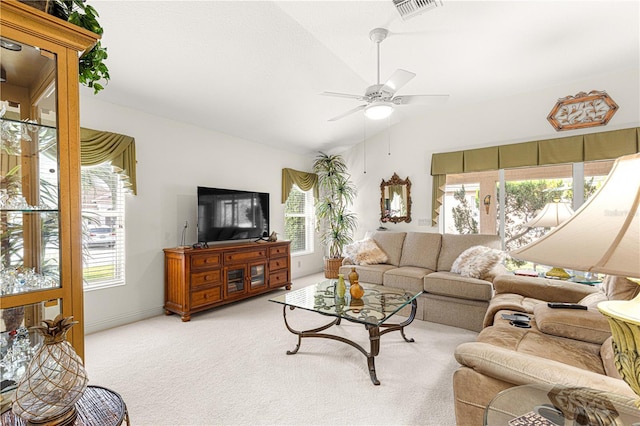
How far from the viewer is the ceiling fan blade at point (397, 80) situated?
2.44 metres

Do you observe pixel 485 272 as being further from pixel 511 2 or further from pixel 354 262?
pixel 511 2

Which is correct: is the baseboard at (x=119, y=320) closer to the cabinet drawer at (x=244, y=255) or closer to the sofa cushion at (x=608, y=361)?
the cabinet drawer at (x=244, y=255)

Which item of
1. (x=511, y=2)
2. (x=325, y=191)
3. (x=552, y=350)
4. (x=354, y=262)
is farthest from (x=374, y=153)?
(x=552, y=350)

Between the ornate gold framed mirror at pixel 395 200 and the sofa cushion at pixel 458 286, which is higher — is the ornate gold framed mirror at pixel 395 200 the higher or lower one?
the higher one

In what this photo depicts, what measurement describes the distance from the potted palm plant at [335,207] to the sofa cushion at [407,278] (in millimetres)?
1734

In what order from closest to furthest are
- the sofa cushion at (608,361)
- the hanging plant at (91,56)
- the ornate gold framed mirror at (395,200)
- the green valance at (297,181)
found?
the hanging plant at (91,56) < the sofa cushion at (608,361) < the ornate gold framed mirror at (395,200) < the green valance at (297,181)

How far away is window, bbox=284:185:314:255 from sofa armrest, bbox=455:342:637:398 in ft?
14.8

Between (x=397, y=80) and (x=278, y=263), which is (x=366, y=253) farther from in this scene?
(x=397, y=80)

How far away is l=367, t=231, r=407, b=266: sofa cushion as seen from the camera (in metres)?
4.61

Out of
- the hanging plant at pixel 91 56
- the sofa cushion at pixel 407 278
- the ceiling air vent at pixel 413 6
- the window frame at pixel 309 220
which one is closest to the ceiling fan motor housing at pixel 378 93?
the ceiling air vent at pixel 413 6

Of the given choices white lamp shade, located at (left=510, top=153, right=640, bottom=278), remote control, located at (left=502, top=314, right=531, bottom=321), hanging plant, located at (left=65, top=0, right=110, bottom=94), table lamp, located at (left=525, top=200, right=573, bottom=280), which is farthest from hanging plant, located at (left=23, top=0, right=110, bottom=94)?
table lamp, located at (left=525, top=200, right=573, bottom=280)

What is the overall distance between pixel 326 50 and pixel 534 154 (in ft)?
10.4

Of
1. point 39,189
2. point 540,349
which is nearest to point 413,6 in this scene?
point 540,349

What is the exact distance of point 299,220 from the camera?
6.10 m
